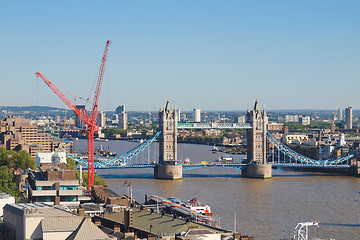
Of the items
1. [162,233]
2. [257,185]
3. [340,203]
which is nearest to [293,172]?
[257,185]

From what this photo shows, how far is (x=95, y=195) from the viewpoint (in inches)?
1802

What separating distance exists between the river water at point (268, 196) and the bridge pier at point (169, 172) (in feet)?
3.86

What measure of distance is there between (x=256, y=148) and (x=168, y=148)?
10.3 metres

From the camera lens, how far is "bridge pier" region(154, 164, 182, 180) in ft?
271

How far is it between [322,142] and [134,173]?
3800cm

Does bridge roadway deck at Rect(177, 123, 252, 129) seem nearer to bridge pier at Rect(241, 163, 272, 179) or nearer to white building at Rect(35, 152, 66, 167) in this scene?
bridge pier at Rect(241, 163, 272, 179)

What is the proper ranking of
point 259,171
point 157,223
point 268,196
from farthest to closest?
point 259,171
point 268,196
point 157,223

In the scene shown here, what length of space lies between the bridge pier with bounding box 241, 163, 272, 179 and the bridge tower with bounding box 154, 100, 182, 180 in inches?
319

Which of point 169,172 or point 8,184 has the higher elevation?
point 8,184

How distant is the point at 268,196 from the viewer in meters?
66.3

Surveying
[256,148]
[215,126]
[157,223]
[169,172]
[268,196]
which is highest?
[215,126]

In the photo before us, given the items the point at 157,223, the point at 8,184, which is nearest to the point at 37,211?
the point at 157,223

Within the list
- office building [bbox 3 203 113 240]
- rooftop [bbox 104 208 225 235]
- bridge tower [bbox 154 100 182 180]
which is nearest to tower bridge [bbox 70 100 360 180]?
bridge tower [bbox 154 100 182 180]

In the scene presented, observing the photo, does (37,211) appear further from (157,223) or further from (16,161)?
(16,161)
